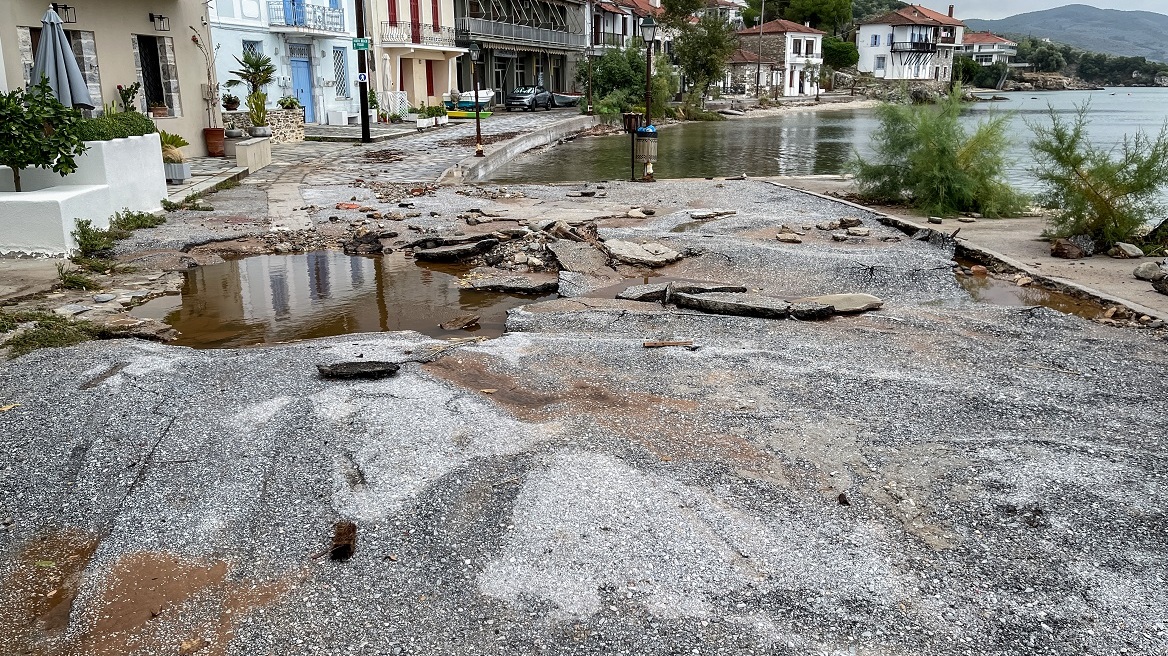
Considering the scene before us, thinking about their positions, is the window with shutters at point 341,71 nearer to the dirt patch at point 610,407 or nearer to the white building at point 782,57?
the dirt patch at point 610,407

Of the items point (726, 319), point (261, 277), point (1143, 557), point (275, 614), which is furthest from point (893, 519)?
point (261, 277)

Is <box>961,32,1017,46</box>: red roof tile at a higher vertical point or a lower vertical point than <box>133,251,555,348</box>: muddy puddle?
higher

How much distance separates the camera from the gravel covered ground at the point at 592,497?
3.48 m

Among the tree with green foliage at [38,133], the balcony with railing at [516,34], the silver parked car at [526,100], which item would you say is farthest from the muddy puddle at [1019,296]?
the balcony with railing at [516,34]

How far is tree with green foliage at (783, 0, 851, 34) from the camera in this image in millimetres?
96562

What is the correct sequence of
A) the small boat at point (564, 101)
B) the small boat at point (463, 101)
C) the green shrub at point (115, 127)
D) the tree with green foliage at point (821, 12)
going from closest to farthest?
the green shrub at point (115, 127) → the small boat at point (463, 101) → the small boat at point (564, 101) → the tree with green foliage at point (821, 12)

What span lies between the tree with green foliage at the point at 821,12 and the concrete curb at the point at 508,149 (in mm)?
63471

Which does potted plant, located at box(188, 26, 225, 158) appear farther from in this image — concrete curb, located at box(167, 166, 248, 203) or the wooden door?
the wooden door

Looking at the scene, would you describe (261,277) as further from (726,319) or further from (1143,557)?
(1143,557)

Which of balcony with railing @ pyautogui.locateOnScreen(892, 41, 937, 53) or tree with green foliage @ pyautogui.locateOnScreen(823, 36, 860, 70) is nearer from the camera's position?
balcony with railing @ pyautogui.locateOnScreen(892, 41, 937, 53)

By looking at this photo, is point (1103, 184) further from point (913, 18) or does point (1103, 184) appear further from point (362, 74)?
point (913, 18)

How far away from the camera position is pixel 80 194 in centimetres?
1036

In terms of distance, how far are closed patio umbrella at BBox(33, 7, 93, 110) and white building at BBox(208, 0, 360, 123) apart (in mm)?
14200

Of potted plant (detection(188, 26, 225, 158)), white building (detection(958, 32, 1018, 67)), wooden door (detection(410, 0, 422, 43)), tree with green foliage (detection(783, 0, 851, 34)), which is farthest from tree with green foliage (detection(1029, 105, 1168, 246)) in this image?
white building (detection(958, 32, 1018, 67))
